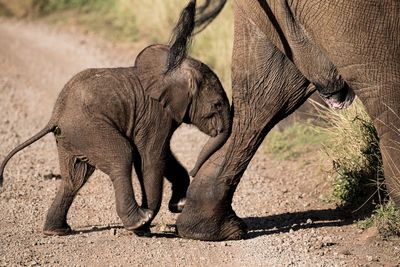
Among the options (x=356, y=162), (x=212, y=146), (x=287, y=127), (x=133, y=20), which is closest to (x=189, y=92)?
(x=212, y=146)

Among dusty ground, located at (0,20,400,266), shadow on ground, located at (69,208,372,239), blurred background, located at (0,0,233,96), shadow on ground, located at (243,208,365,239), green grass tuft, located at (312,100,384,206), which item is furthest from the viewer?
→ blurred background, located at (0,0,233,96)

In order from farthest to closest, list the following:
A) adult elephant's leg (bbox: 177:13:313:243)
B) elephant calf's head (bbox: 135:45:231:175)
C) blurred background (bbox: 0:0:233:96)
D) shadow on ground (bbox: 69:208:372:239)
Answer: blurred background (bbox: 0:0:233:96)
shadow on ground (bbox: 69:208:372:239)
elephant calf's head (bbox: 135:45:231:175)
adult elephant's leg (bbox: 177:13:313:243)

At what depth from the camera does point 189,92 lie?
257 inches

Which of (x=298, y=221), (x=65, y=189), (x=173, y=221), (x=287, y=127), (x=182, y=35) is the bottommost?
(x=287, y=127)

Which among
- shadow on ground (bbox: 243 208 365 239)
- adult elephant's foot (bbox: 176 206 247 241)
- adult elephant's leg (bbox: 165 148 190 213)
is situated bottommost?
shadow on ground (bbox: 243 208 365 239)

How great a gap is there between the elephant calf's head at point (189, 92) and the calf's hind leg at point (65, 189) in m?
0.64

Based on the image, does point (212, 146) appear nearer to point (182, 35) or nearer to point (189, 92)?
point (189, 92)

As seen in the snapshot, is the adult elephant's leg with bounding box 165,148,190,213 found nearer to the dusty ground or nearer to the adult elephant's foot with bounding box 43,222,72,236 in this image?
the dusty ground

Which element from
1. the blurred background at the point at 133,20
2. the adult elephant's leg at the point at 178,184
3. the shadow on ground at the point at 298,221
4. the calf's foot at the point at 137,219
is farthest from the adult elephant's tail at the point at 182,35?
the blurred background at the point at 133,20

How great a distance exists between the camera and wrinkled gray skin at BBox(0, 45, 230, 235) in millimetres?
6383

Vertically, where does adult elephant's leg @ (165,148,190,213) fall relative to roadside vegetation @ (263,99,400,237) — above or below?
above

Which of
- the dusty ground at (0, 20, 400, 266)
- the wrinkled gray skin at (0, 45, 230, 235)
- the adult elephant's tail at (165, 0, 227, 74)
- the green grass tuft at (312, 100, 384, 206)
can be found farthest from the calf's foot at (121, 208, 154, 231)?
the green grass tuft at (312, 100, 384, 206)

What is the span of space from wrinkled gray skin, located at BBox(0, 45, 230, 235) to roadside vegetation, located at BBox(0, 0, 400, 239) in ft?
4.12

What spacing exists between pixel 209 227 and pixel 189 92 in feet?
2.79
